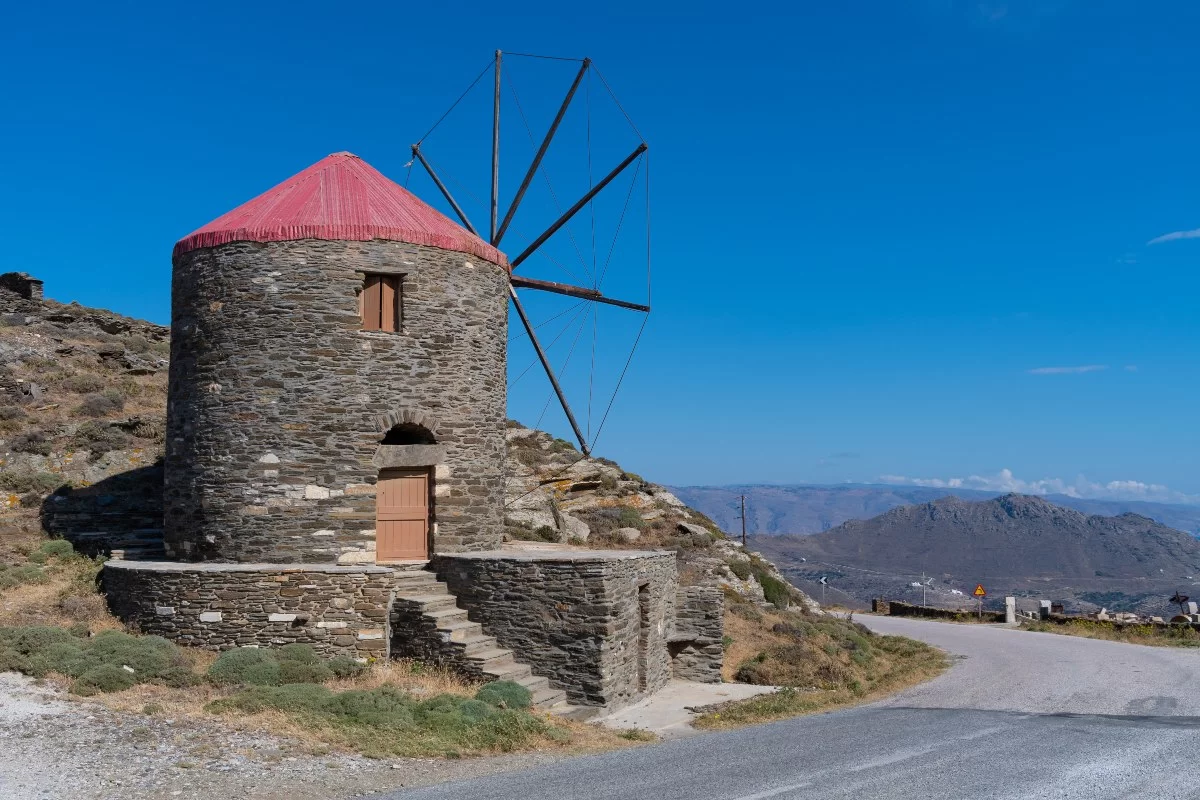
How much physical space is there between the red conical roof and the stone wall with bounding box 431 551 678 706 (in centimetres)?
532

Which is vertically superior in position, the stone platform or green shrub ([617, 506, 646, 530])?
green shrub ([617, 506, 646, 530])

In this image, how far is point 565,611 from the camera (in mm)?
14047

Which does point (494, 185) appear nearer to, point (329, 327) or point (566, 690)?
point (329, 327)

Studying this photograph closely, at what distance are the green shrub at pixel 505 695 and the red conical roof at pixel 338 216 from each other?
723cm

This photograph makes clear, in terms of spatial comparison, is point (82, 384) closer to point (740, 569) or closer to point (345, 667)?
point (345, 667)

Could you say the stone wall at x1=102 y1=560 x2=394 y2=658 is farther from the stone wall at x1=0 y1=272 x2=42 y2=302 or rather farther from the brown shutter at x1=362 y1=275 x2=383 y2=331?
the stone wall at x1=0 y1=272 x2=42 y2=302

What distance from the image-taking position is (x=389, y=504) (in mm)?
15953

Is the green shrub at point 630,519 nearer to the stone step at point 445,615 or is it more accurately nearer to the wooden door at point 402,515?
the wooden door at point 402,515

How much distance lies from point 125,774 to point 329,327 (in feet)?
25.9

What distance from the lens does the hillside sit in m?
125

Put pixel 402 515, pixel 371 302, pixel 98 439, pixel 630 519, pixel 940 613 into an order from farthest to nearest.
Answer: pixel 940 613 < pixel 630 519 < pixel 98 439 < pixel 402 515 < pixel 371 302

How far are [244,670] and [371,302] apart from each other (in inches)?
240

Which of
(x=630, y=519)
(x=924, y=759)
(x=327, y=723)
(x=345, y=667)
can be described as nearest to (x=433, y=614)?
(x=345, y=667)

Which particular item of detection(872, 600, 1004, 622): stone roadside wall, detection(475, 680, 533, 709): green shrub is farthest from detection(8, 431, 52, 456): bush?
detection(872, 600, 1004, 622): stone roadside wall
